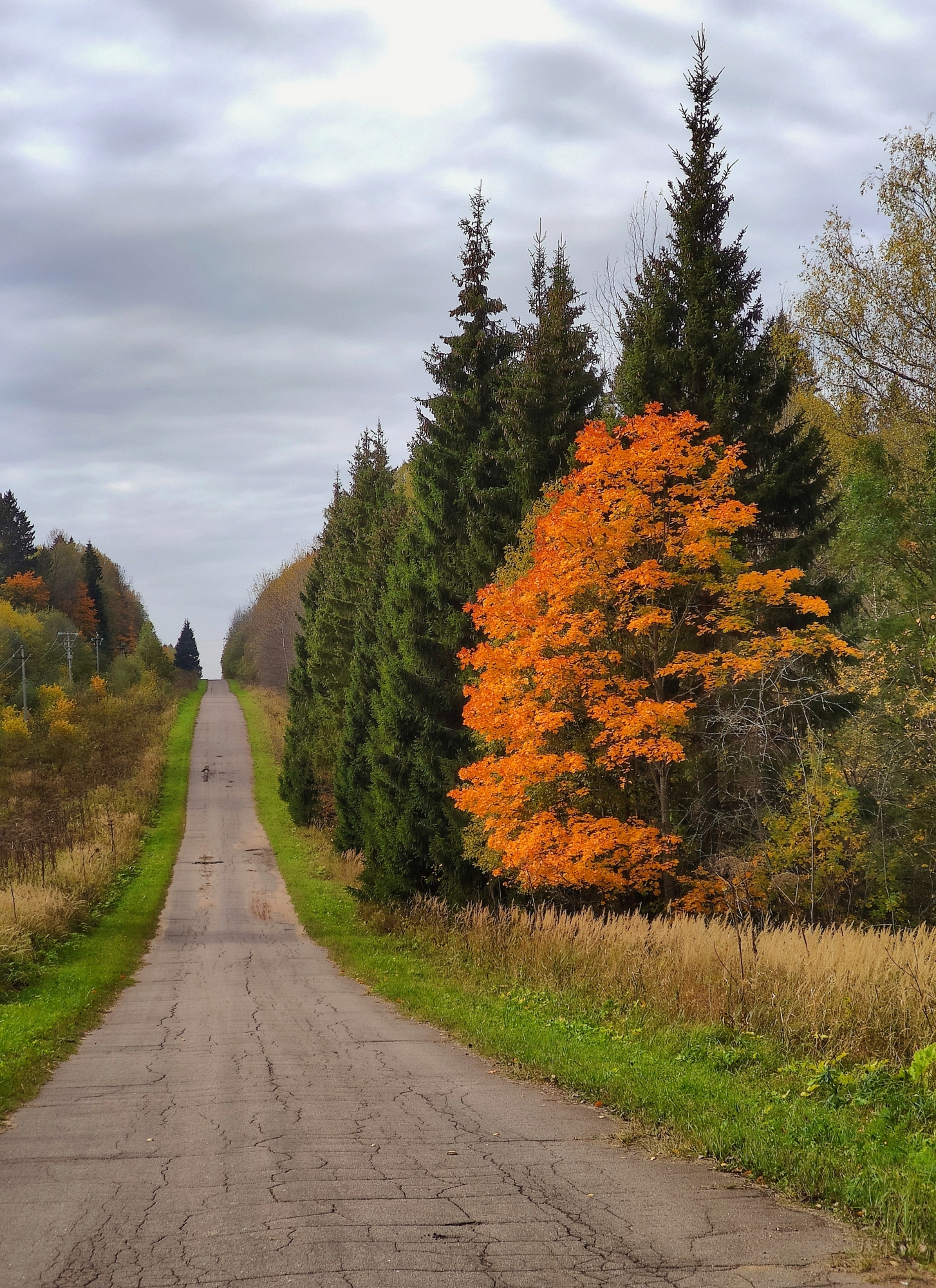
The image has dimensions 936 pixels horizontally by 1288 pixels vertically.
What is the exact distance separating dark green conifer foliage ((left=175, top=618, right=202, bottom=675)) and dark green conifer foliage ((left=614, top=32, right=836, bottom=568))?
16421cm

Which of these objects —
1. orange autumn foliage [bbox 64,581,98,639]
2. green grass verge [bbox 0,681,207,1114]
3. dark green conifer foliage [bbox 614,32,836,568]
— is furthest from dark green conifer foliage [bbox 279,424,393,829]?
orange autumn foliage [bbox 64,581,98,639]

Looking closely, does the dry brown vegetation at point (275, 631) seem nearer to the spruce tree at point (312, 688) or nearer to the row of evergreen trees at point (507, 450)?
the spruce tree at point (312, 688)

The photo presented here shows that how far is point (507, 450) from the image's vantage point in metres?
24.6

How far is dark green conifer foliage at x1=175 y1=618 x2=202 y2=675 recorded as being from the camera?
179 meters

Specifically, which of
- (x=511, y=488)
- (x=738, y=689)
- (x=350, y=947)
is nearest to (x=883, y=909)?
(x=738, y=689)

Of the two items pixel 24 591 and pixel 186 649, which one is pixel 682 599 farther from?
pixel 186 649

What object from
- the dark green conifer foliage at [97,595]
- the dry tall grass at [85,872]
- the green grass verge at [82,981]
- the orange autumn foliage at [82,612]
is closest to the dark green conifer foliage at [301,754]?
the green grass verge at [82,981]

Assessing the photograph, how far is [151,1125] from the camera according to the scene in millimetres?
7887

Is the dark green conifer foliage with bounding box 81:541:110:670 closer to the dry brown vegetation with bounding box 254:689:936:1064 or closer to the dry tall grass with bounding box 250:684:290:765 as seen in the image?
the dry tall grass with bounding box 250:684:290:765

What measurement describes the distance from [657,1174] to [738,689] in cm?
1368

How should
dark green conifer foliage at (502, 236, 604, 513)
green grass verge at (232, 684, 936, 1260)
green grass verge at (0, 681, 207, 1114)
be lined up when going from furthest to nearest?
1. dark green conifer foliage at (502, 236, 604, 513)
2. green grass verge at (0, 681, 207, 1114)
3. green grass verge at (232, 684, 936, 1260)

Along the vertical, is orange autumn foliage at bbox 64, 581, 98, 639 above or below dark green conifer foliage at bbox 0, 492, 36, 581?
below

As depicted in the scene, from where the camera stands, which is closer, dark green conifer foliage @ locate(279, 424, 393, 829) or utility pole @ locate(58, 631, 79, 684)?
dark green conifer foliage @ locate(279, 424, 393, 829)

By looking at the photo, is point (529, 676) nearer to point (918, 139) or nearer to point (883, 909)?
point (883, 909)
